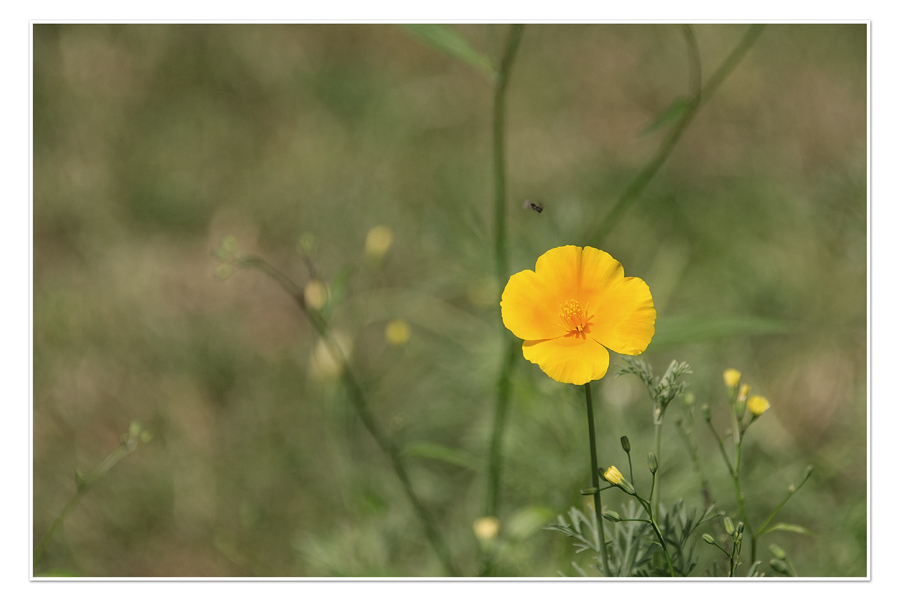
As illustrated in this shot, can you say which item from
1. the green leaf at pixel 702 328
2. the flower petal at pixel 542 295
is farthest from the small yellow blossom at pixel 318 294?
the green leaf at pixel 702 328

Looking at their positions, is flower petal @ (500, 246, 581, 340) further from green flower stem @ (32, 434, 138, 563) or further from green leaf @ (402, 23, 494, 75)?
green flower stem @ (32, 434, 138, 563)

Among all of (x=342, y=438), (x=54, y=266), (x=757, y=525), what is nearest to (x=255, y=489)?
(x=342, y=438)

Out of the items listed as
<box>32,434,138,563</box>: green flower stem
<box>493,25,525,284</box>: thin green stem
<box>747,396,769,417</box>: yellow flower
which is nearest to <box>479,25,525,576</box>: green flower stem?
<box>493,25,525,284</box>: thin green stem

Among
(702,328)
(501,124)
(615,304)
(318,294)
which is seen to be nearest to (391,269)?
(318,294)

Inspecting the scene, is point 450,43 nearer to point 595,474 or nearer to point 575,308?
point 575,308

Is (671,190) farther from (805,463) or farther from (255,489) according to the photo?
(255,489)

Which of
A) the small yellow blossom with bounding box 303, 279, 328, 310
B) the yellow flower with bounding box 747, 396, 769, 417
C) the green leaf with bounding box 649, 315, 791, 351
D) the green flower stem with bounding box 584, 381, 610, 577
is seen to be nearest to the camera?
the green flower stem with bounding box 584, 381, 610, 577
